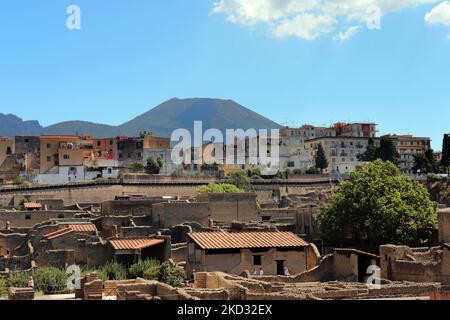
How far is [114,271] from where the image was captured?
35.6 metres

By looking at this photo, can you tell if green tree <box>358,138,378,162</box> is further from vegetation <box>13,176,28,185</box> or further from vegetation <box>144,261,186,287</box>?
vegetation <box>144,261,186,287</box>

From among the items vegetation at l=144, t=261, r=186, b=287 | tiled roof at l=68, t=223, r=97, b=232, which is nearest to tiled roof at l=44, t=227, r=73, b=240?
tiled roof at l=68, t=223, r=97, b=232

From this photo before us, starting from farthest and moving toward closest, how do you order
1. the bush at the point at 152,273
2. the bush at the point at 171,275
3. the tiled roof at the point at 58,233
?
the tiled roof at the point at 58,233
the bush at the point at 152,273
the bush at the point at 171,275

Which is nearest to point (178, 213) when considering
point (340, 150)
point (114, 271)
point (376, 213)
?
point (376, 213)

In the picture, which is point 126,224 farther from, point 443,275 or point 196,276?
point 443,275

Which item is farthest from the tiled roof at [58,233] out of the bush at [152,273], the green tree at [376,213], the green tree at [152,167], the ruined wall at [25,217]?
the green tree at [152,167]

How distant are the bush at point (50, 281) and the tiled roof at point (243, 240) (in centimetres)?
696

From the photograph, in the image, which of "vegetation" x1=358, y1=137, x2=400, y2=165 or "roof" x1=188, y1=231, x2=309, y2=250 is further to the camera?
"vegetation" x1=358, y1=137, x2=400, y2=165

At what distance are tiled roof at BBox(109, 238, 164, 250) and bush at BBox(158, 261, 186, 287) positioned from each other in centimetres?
567

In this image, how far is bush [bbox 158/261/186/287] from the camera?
3094 centimetres

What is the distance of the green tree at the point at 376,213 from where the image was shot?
44.2 meters

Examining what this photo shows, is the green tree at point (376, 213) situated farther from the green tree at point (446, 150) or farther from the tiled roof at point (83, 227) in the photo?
the green tree at point (446, 150)

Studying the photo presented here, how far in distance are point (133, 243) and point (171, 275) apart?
7.77 m

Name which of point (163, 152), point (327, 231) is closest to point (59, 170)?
point (163, 152)
